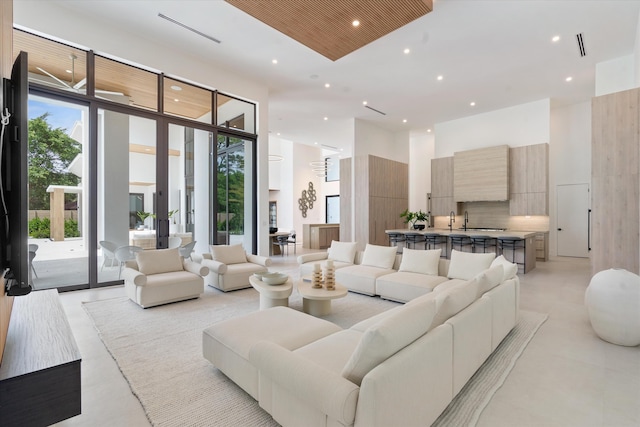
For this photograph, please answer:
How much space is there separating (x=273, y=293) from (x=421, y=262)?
7.77 feet

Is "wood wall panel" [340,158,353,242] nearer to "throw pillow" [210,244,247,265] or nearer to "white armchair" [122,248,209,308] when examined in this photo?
"throw pillow" [210,244,247,265]

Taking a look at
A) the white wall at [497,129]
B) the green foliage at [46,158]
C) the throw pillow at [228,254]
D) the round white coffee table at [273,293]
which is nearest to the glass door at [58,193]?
the green foliage at [46,158]

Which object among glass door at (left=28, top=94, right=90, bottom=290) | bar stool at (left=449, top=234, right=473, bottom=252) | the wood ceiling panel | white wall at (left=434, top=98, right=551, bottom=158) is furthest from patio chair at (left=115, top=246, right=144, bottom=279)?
white wall at (left=434, top=98, right=551, bottom=158)

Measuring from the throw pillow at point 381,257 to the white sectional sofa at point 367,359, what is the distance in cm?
237

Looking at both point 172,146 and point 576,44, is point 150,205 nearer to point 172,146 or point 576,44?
point 172,146

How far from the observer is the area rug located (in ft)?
6.57

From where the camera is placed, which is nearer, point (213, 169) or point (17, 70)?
point (17, 70)

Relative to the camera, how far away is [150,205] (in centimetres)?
585

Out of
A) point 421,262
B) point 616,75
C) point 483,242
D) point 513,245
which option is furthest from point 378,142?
point 421,262

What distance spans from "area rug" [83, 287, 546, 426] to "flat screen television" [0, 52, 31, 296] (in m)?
1.18

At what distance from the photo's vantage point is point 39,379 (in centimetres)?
150

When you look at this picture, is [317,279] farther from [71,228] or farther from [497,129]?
[497,129]

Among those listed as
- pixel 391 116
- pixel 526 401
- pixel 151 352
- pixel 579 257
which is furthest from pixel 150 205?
pixel 579 257

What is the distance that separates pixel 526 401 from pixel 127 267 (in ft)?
16.4
